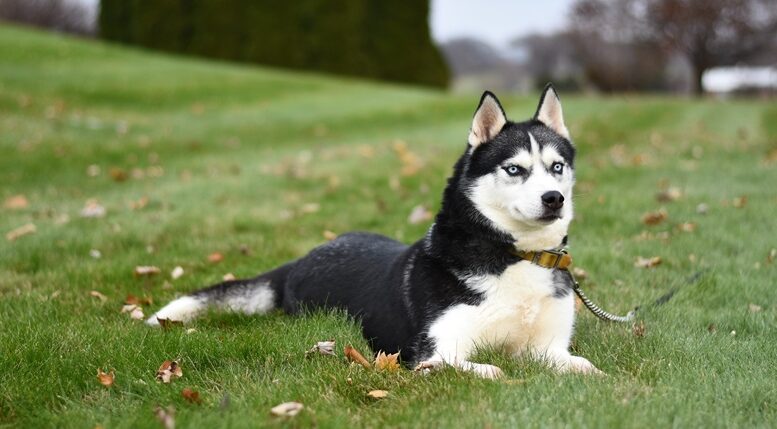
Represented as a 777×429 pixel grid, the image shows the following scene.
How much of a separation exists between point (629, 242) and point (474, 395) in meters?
4.15

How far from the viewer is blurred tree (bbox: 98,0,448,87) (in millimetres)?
31812

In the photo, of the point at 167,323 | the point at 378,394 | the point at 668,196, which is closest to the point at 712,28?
the point at 668,196

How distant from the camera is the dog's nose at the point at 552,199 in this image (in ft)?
12.9

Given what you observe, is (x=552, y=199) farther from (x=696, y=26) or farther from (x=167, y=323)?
(x=696, y=26)

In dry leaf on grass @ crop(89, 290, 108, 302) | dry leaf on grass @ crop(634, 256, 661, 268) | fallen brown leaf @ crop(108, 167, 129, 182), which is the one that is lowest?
fallen brown leaf @ crop(108, 167, 129, 182)

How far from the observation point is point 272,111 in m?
20.2

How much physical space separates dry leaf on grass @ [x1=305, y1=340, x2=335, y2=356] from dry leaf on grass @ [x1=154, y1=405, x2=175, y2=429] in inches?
38.7

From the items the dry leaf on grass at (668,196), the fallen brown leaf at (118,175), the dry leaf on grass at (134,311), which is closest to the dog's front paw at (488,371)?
the dry leaf on grass at (134,311)

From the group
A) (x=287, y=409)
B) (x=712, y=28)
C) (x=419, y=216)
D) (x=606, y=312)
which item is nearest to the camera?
(x=287, y=409)

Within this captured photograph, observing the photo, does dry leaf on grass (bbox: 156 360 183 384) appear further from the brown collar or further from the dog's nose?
the dog's nose

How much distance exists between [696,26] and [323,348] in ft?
147

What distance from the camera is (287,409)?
3324mm

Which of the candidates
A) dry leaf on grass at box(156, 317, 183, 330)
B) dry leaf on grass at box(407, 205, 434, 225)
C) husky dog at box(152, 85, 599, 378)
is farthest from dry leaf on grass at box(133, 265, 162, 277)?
dry leaf on grass at box(407, 205, 434, 225)

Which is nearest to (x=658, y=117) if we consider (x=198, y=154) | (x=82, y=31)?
(x=198, y=154)
